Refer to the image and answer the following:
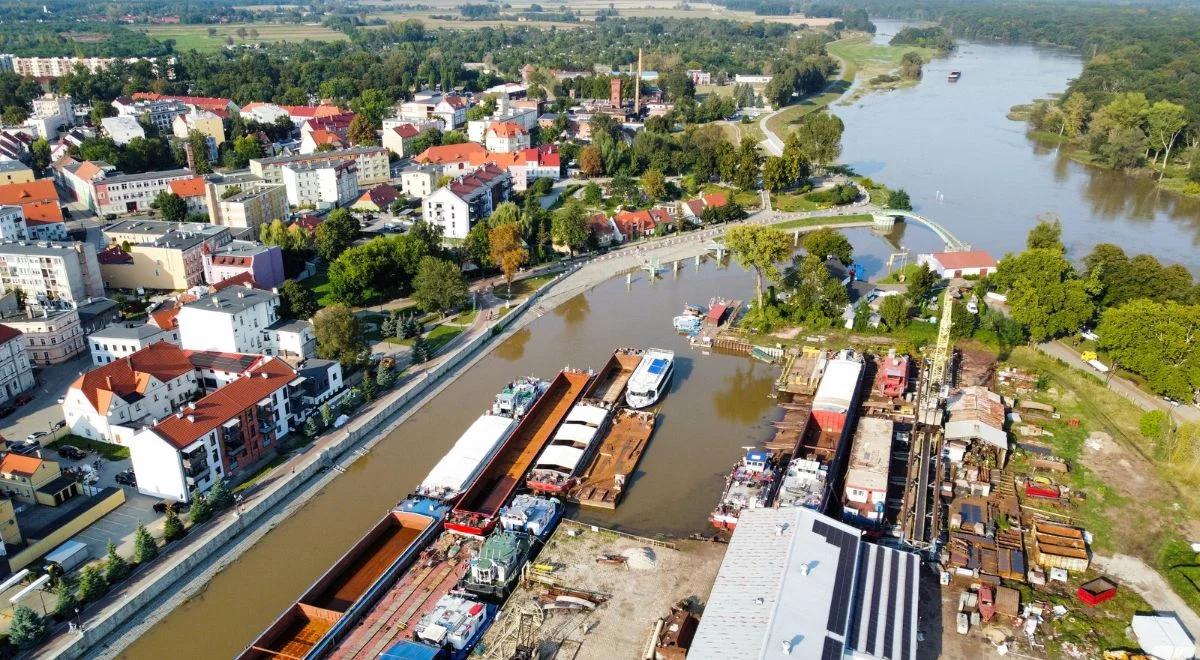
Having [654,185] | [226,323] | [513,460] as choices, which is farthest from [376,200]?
[513,460]

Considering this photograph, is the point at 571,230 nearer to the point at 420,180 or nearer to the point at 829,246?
the point at 829,246

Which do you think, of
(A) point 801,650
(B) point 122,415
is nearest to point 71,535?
(B) point 122,415

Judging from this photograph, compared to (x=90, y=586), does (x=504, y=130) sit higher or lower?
higher

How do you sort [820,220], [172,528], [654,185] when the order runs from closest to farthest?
[172,528] → [820,220] → [654,185]

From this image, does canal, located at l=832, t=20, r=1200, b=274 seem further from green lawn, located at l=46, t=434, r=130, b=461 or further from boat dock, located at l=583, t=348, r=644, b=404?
green lawn, located at l=46, t=434, r=130, b=461

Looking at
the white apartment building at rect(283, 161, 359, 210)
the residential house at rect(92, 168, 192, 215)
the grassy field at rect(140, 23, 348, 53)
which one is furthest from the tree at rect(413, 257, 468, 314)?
the grassy field at rect(140, 23, 348, 53)

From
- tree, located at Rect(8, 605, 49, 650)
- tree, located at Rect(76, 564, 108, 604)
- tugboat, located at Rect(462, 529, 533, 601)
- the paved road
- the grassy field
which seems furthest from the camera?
the grassy field

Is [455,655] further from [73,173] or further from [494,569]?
[73,173]

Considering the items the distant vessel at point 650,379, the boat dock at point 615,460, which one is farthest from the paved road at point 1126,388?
the boat dock at point 615,460
